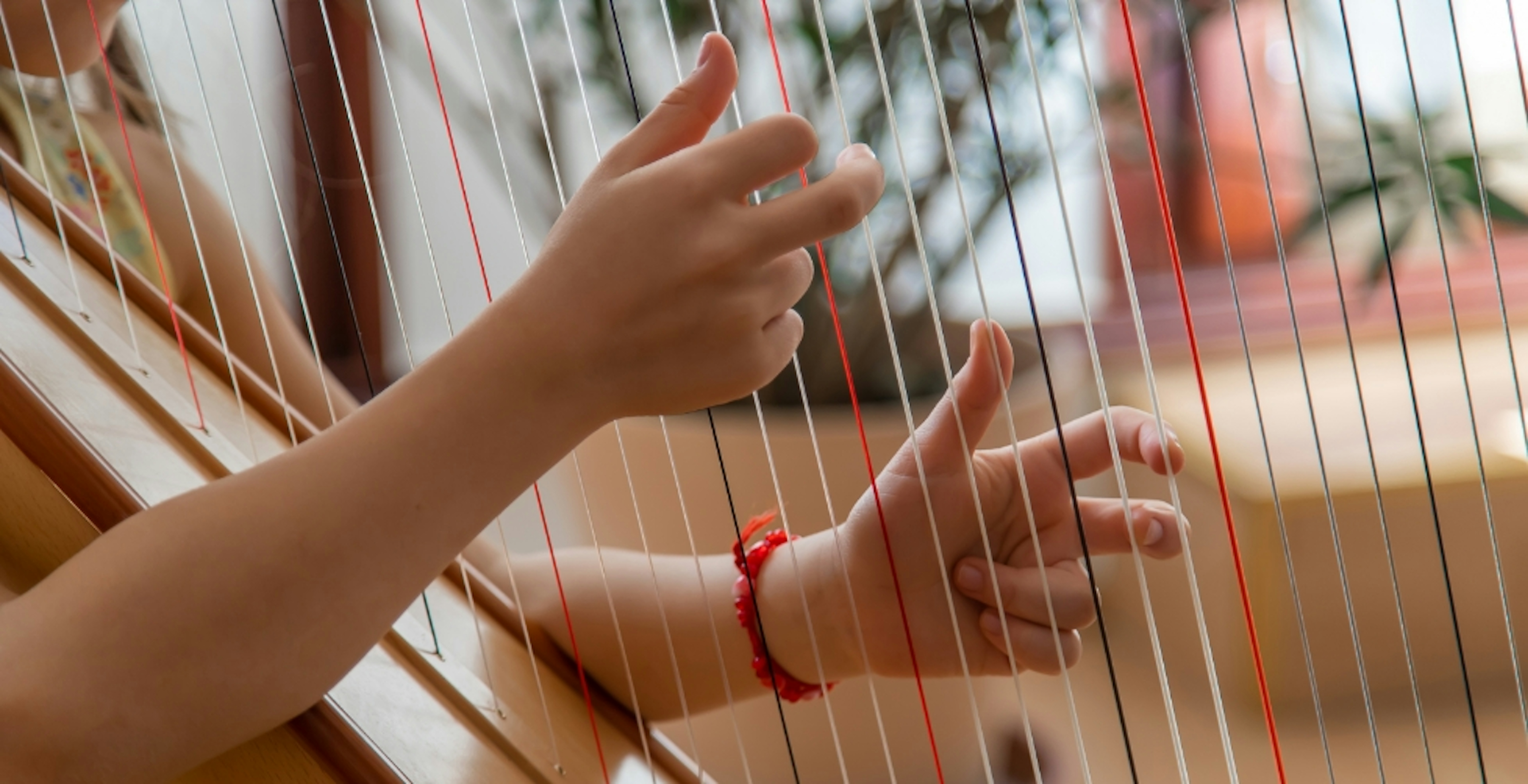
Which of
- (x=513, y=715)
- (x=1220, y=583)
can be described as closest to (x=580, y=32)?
(x=513, y=715)

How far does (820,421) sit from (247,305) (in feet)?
1.68

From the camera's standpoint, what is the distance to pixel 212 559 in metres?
0.42

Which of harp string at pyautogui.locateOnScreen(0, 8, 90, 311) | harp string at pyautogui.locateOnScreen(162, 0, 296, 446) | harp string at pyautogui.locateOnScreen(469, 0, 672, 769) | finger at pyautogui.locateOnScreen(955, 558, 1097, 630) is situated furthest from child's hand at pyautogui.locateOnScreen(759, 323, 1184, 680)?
harp string at pyautogui.locateOnScreen(0, 8, 90, 311)

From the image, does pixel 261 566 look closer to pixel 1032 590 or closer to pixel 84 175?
pixel 1032 590

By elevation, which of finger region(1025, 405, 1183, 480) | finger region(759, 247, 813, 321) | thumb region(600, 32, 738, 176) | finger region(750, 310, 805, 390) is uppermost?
thumb region(600, 32, 738, 176)

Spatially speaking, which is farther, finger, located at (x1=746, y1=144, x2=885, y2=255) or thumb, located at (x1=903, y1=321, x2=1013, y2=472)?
thumb, located at (x1=903, y1=321, x2=1013, y2=472)

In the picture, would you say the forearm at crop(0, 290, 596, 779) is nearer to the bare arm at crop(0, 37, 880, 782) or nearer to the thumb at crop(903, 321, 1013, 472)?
the bare arm at crop(0, 37, 880, 782)

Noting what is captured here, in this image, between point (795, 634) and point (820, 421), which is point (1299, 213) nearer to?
point (820, 421)

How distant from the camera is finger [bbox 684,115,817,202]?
1.34ft

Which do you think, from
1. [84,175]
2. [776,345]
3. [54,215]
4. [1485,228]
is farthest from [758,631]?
[84,175]

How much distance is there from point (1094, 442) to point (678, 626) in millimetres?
258

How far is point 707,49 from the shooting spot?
0.43 meters

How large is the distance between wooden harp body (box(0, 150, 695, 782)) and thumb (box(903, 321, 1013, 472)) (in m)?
0.22

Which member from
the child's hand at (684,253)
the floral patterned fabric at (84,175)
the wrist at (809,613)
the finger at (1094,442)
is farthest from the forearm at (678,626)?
the floral patterned fabric at (84,175)
